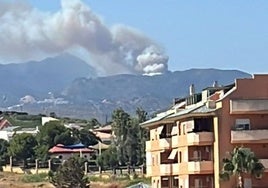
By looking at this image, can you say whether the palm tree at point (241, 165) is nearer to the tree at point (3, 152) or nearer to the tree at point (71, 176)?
the tree at point (71, 176)

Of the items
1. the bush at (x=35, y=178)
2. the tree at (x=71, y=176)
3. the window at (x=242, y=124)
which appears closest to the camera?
the window at (x=242, y=124)

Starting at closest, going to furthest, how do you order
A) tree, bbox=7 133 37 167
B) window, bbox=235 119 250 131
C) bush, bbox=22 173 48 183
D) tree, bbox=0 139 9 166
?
window, bbox=235 119 250 131 < bush, bbox=22 173 48 183 < tree, bbox=7 133 37 167 < tree, bbox=0 139 9 166

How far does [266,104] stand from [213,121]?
12.1ft

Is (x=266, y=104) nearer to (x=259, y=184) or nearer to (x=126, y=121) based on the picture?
Answer: (x=259, y=184)

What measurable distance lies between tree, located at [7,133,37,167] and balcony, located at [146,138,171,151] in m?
68.4

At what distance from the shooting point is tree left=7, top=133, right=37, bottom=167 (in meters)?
148

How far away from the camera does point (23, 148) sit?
14825 centimetres

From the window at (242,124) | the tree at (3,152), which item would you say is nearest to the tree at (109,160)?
the tree at (3,152)

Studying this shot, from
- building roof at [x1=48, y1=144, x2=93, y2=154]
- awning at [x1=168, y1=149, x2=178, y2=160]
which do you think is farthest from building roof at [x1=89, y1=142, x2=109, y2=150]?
awning at [x1=168, y1=149, x2=178, y2=160]

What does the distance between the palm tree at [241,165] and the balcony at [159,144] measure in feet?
35.0

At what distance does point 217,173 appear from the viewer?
65.8m

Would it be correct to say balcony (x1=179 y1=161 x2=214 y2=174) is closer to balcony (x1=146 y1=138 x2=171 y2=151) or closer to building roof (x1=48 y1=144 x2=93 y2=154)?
balcony (x1=146 y1=138 x2=171 y2=151)

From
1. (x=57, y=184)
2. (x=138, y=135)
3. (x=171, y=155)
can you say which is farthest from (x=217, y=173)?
(x=138, y=135)

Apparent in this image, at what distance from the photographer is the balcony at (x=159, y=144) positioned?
247ft
